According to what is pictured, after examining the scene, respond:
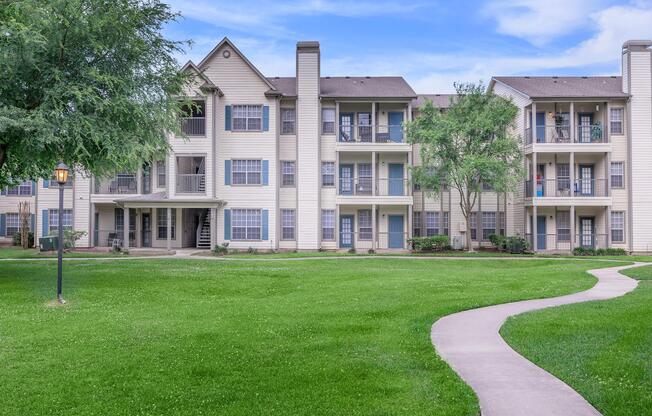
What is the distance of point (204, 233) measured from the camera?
3231 centimetres

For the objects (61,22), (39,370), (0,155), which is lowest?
(39,370)

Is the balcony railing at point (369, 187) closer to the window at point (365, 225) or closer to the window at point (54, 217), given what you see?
the window at point (365, 225)

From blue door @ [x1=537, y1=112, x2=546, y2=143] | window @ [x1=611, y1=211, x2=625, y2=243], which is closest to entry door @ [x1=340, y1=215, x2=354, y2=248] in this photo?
blue door @ [x1=537, y1=112, x2=546, y2=143]

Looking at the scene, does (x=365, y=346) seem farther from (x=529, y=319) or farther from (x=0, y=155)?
(x=0, y=155)

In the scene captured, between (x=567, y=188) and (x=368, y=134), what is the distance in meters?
12.2

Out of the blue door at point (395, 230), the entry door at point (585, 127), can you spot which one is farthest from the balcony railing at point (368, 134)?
the entry door at point (585, 127)

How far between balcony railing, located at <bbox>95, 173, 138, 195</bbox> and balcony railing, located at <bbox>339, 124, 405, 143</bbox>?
12644 millimetres

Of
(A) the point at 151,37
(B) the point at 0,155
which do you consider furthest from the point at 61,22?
(B) the point at 0,155

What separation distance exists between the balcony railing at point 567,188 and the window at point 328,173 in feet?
37.3

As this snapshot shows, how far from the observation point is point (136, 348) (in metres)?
8.26

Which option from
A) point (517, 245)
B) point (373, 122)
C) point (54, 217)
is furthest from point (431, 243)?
point (54, 217)

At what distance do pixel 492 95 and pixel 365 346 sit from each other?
24.5 m

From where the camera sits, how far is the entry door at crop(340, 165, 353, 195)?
3258cm

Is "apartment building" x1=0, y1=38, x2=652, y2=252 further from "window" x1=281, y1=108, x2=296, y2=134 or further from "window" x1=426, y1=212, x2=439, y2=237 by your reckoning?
"window" x1=426, y1=212, x2=439, y2=237
